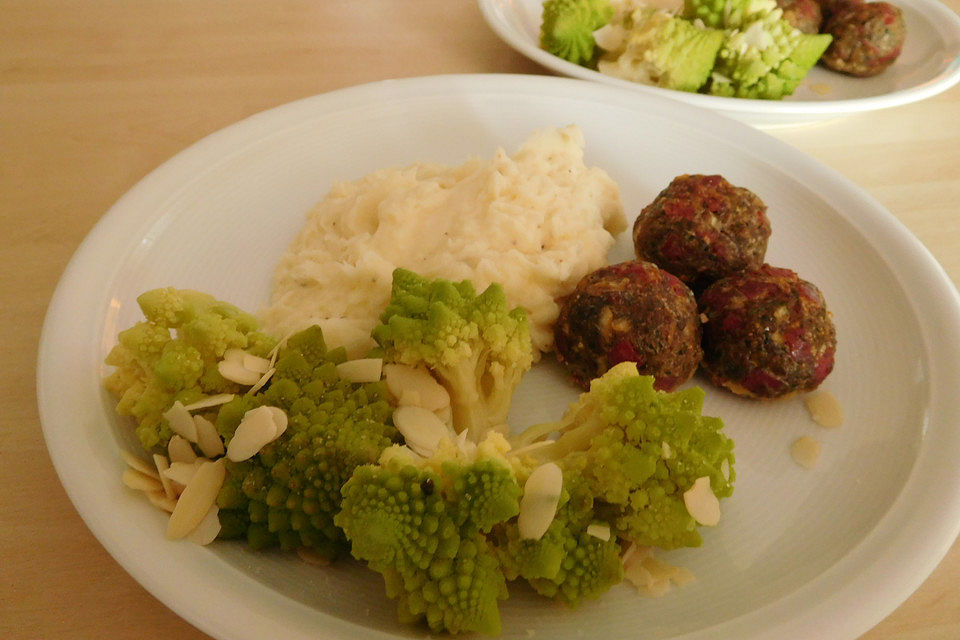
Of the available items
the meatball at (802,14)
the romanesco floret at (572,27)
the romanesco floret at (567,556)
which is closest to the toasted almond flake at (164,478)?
the romanesco floret at (567,556)

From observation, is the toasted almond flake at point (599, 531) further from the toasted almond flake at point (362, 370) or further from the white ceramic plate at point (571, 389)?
the toasted almond flake at point (362, 370)

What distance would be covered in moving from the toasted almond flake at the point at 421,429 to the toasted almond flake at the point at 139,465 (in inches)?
16.3

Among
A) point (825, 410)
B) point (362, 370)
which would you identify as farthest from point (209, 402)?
point (825, 410)

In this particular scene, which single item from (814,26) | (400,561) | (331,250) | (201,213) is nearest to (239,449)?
(400,561)

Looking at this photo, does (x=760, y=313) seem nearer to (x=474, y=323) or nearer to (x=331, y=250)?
(x=474, y=323)

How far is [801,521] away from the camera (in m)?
1.26

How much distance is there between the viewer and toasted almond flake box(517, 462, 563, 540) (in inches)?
40.8

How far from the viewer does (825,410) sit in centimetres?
144

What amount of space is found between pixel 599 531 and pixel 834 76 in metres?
2.38

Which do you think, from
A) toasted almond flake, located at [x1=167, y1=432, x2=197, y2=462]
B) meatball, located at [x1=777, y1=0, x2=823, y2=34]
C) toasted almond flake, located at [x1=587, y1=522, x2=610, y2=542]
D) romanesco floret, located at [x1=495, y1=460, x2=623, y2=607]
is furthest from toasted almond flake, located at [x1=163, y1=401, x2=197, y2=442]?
meatball, located at [x1=777, y1=0, x2=823, y2=34]

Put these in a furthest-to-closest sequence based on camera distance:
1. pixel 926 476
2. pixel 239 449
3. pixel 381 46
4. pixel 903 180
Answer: pixel 381 46 → pixel 903 180 → pixel 926 476 → pixel 239 449

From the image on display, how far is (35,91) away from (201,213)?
4.35 ft

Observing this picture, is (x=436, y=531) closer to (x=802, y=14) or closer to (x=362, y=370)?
(x=362, y=370)

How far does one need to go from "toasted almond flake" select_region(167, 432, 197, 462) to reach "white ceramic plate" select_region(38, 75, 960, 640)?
86 millimetres
